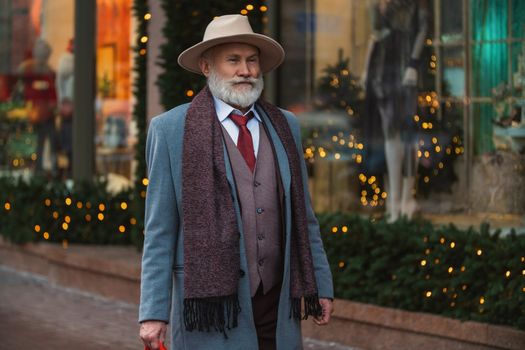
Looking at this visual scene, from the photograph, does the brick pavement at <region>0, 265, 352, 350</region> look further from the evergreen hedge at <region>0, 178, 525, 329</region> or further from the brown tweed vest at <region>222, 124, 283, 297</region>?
the brown tweed vest at <region>222, 124, 283, 297</region>

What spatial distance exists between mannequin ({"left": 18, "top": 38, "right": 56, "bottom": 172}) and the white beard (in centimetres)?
886

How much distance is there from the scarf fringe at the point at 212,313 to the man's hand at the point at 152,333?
3.9 inches

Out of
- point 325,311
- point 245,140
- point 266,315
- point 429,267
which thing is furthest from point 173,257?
point 429,267

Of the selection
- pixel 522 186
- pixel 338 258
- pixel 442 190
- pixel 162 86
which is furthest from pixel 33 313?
pixel 522 186

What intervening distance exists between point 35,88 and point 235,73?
9522 millimetres

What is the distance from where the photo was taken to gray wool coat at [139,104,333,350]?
13.3 ft

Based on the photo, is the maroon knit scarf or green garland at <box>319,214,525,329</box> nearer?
the maroon knit scarf

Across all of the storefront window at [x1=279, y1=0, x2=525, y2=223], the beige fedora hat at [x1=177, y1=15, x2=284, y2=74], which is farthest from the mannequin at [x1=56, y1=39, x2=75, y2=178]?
the beige fedora hat at [x1=177, y1=15, x2=284, y2=74]

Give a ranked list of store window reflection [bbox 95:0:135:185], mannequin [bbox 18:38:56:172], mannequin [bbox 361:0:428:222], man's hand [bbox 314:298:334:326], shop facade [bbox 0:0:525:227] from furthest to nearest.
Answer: mannequin [bbox 18:38:56:172], store window reflection [bbox 95:0:135:185], mannequin [bbox 361:0:428:222], shop facade [bbox 0:0:525:227], man's hand [bbox 314:298:334:326]

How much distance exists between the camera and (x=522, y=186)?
8109 mm

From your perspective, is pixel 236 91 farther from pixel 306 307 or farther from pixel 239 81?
pixel 306 307

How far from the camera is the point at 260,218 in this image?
13.5 feet

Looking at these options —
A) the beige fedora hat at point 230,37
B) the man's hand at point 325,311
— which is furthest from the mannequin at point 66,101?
the man's hand at point 325,311

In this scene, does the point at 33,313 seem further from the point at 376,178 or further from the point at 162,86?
the point at 376,178
